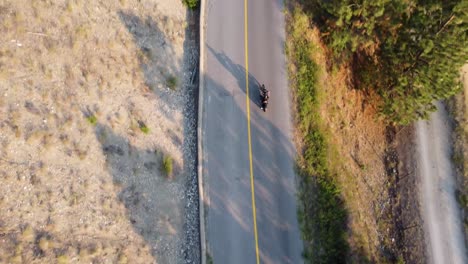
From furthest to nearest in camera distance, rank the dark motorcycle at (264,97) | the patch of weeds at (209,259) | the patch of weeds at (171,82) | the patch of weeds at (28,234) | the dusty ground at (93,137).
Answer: the dark motorcycle at (264,97)
the patch of weeds at (171,82)
the patch of weeds at (209,259)
the dusty ground at (93,137)
the patch of weeds at (28,234)

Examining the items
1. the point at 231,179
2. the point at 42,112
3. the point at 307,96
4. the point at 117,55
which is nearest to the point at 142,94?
the point at 117,55

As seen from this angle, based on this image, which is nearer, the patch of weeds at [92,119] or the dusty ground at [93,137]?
the dusty ground at [93,137]

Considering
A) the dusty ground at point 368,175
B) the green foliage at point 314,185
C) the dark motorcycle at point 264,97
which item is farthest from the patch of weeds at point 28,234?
the dusty ground at point 368,175

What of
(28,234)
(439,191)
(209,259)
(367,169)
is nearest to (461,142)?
(439,191)

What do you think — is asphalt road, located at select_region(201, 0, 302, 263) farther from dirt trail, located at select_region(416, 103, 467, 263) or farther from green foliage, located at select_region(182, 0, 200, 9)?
dirt trail, located at select_region(416, 103, 467, 263)

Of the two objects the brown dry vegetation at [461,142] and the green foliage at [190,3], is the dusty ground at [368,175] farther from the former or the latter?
the green foliage at [190,3]

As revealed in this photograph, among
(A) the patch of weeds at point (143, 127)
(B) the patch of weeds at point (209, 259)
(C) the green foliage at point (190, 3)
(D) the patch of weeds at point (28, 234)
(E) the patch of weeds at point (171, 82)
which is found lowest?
(B) the patch of weeds at point (209, 259)

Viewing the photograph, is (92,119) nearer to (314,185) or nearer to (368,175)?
(314,185)
